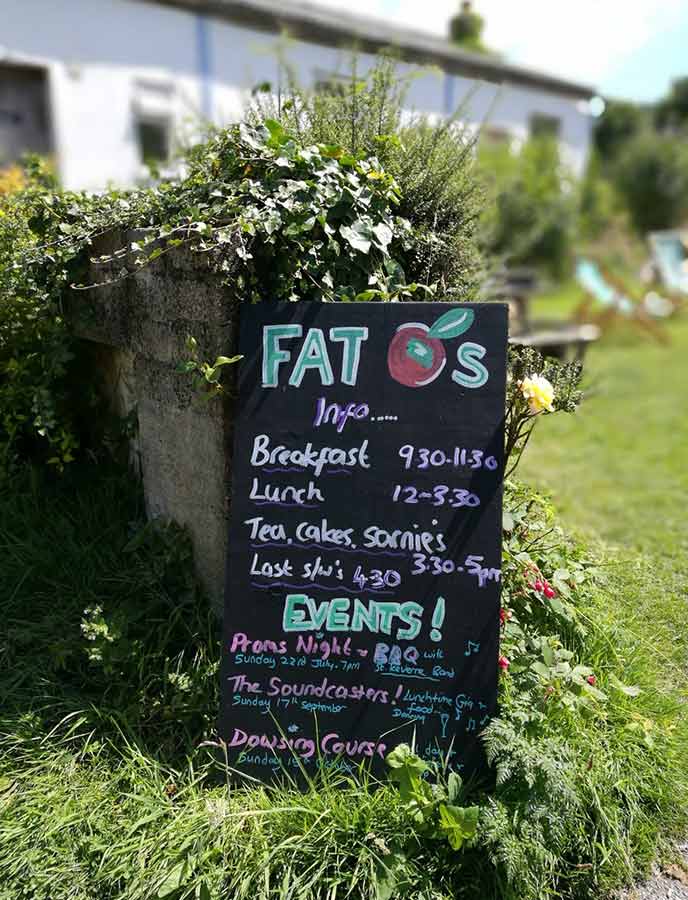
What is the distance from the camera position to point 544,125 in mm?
18047

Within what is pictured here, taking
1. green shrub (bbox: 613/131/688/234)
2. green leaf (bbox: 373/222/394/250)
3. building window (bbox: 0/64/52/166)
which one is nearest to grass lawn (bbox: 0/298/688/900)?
green leaf (bbox: 373/222/394/250)

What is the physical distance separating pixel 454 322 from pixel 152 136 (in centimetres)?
1005

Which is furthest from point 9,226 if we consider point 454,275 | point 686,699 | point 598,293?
point 598,293

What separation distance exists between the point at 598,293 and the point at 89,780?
9375mm

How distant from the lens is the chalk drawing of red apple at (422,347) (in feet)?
7.11

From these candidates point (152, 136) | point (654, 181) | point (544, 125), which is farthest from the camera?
point (654, 181)

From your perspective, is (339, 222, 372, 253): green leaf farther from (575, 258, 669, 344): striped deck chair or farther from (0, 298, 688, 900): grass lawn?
(575, 258, 669, 344): striped deck chair

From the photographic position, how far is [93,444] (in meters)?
3.35

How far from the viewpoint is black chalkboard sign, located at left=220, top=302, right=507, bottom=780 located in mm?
2143

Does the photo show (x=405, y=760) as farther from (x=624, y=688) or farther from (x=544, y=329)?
(x=544, y=329)

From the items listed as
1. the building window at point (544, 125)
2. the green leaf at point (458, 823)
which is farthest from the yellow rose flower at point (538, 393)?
the building window at point (544, 125)

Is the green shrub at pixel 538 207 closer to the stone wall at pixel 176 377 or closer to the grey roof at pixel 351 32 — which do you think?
the grey roof at pixel 351 32

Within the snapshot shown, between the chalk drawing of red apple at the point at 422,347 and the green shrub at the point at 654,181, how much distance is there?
19857 mm

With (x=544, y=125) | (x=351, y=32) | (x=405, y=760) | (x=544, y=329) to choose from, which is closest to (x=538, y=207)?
(x=544, y=329)
